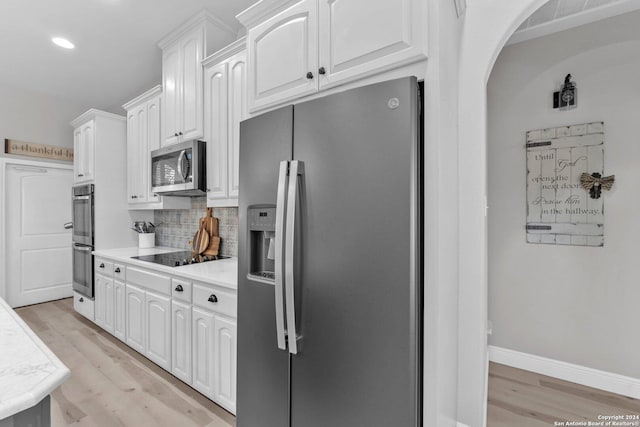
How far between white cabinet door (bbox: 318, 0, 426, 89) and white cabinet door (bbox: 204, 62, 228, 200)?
50.3 inches

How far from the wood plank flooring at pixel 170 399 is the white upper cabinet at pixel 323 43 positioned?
1.94 meters

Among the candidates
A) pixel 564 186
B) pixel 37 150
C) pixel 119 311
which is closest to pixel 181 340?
pixel 119 311

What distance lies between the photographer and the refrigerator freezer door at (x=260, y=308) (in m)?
1.31

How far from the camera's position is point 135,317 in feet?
8.29

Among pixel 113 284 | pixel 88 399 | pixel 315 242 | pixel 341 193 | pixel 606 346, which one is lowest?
pixel 88 399

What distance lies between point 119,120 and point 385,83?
368 cm

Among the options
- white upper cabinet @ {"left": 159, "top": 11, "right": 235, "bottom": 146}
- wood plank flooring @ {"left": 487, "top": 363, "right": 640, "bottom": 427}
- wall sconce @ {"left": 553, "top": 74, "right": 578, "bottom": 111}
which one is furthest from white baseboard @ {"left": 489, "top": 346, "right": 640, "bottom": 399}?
white upper cabinet @ {"left": 159, "top": 11, "right": 235, "bottom": 146}

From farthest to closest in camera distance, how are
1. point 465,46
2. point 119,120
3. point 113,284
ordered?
point 119,120 < point 113,284 < point 465,46

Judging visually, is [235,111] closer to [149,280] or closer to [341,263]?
[149,280]

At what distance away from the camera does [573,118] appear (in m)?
2.31

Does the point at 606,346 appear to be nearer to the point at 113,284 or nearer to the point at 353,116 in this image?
the point at 353,116

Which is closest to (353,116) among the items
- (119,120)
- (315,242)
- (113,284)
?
(315,242)

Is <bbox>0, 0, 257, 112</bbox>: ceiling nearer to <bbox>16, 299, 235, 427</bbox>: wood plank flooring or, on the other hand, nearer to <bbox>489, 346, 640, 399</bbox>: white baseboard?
<bbox>16, 299, 235, 427</bbox>: wood plank flooring

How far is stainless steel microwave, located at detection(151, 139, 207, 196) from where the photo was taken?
8.07 feet
